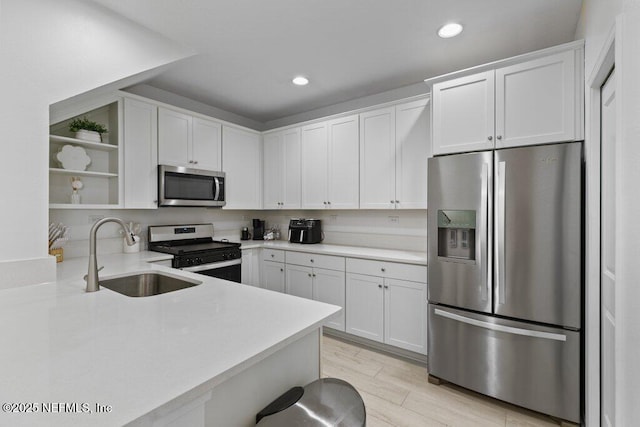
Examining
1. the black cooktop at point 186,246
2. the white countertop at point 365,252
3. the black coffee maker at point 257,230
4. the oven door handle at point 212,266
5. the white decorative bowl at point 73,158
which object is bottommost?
the oven door handle at point 212,266

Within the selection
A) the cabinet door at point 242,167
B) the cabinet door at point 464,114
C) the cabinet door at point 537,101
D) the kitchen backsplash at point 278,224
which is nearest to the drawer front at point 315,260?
the kitchen backsplash at point 278,224

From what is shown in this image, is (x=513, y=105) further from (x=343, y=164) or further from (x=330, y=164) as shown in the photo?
(x=330, y=164)

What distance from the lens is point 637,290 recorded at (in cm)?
93

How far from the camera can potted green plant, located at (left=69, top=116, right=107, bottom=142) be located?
2529 millimetres

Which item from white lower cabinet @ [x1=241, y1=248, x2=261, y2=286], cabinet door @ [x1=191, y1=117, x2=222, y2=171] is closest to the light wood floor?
white lower cabinet @ [x1=241, y1=248, x2=261, y2=286]

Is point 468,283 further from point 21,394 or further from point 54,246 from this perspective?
point 54,246

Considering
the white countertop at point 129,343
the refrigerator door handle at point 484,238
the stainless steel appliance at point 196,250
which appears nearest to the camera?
the white countertop at point 129,343

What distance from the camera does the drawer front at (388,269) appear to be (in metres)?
2.52

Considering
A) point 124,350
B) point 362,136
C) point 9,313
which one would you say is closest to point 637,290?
point 124,350

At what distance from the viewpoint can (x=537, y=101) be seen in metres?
1.94

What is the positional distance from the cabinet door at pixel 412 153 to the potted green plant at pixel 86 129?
9.21 feet

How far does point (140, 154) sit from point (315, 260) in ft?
6.74

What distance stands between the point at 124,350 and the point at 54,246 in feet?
7.63

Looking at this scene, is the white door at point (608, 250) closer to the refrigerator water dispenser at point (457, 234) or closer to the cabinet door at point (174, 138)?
the refrigerator water dispenser at point (457, 234)
